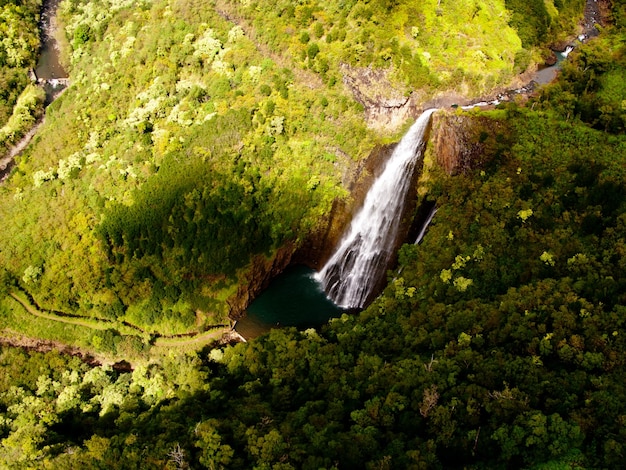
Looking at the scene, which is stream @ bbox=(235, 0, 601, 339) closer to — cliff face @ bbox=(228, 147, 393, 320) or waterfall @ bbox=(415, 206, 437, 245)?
cliff face @ bbox=(228, 147, 393, 320)

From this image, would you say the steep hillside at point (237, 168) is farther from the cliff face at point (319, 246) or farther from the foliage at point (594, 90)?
the foliage at point (594, 90)

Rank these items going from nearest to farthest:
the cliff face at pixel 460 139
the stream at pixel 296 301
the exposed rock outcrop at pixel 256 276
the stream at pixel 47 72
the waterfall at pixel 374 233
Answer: the cliff face at pixel 460 139 < the waterfall at pixel 374 233 < the stream at pixel 296 301 < the exposed rock outcrop at pixel 256 276 < the stream at pixel 47 72

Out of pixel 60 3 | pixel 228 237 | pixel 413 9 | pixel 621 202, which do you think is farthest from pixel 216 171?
pixel 60 3

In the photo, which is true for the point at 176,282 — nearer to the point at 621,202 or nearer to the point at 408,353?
the point at 408,353

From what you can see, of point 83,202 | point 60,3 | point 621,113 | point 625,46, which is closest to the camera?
point 621,113

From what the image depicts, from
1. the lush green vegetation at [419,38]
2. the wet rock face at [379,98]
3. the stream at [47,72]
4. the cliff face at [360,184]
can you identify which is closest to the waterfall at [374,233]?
the cliff face at [360,184]

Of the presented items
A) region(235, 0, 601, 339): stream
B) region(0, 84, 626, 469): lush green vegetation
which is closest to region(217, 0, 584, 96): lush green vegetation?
region(235, 0, 601, 339): stream

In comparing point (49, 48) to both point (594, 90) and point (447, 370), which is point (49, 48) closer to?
point (594, 90)
